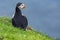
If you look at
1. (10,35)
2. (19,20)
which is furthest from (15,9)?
(10,35)

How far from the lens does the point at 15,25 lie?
1859 centimetres

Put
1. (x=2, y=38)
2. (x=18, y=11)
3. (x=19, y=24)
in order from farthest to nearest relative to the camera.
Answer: (x=18, y=11) < (x=19, y=24) < (x=2, y=38)

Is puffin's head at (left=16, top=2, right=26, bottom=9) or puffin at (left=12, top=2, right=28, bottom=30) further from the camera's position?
puffin's head at (left=16, top=2, right=26, bottom=9)

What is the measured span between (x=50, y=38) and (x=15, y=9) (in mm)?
2936

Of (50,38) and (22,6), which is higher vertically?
(22,6)

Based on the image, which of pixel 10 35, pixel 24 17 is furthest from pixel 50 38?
pixel 10 35

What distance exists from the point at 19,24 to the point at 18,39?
462 centimetres

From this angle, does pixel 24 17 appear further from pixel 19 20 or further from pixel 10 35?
pixel 10 35

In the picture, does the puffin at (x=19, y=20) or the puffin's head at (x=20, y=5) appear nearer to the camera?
the puffin at (x=19, y=20)

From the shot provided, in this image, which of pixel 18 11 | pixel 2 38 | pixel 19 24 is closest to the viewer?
pixel 2 38

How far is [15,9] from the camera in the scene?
20.3 metres

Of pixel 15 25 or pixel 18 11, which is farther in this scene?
pixel 18 11

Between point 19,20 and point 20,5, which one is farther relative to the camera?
point 20,5

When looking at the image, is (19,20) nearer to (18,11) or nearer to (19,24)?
(19,24)
